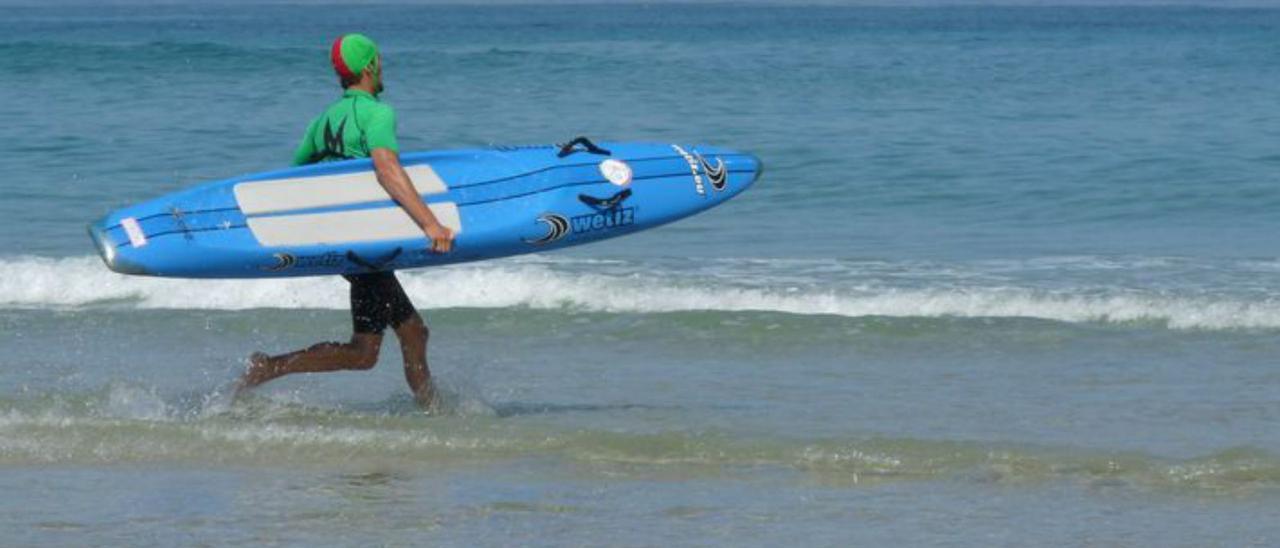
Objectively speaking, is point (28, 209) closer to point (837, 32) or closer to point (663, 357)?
point (663, 357)

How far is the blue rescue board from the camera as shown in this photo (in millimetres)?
6852

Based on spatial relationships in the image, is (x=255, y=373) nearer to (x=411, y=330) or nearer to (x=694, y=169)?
(x=411, y=330)

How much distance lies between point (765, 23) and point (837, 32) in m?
14.8

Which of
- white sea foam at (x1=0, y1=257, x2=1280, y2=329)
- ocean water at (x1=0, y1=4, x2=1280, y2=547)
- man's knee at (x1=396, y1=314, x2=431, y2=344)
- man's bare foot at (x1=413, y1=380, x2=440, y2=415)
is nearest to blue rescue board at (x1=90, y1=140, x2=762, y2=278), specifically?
man's knee at (x1=396, y1=314, x2=431, y2=344)

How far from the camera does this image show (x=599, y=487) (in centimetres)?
628

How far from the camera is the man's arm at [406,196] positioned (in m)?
6.43

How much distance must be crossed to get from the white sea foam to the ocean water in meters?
0.03

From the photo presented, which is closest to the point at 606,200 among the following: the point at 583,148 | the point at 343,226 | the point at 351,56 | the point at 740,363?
the point at 583,148

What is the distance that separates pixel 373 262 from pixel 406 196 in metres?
0.44

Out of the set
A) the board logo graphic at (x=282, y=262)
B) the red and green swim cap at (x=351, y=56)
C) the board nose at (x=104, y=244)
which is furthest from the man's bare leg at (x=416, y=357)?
the board nose at (x=104, y=244)

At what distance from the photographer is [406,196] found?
6.48 metres

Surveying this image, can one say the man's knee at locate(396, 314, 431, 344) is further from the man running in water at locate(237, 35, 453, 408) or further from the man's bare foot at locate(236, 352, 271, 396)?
the man's bare foot at locate(236, 352, 271, 396)

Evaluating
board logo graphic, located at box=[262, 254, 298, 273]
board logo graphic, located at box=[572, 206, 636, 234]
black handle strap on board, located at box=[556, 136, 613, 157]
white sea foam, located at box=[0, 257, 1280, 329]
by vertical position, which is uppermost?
black handle strap on board, located at box=[556, 136, 613, 157]

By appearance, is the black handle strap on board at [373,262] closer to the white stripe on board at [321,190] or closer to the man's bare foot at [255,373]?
the white stripe on board at [321,190]
